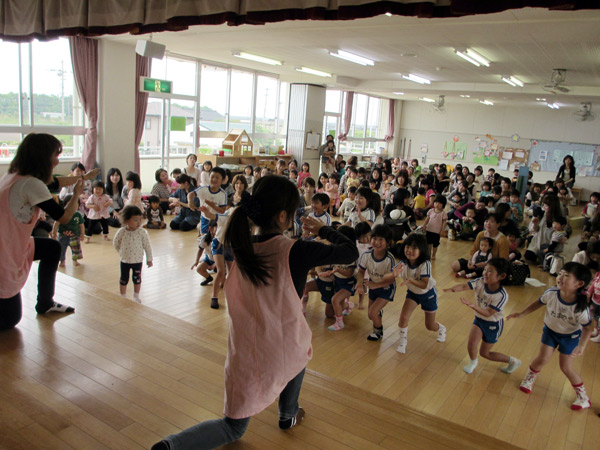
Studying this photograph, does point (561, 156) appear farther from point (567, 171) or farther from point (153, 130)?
point (153, 130)

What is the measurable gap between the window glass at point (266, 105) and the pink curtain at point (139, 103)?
4.40 meters

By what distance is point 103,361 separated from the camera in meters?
2.84

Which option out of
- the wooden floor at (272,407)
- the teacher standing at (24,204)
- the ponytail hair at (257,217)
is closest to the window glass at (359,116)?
the wooden floor at (272,407)

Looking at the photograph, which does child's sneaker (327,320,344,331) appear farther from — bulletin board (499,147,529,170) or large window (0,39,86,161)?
bulletin board (499,147,529,170)

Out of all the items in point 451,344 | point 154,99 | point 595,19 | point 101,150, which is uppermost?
point 595,19

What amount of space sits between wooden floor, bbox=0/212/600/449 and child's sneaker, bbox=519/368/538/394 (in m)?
0.07

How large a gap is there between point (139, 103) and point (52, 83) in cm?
169

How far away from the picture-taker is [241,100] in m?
13.3

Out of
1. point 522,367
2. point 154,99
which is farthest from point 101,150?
point 522,367

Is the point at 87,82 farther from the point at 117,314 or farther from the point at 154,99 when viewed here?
the point at 117,314

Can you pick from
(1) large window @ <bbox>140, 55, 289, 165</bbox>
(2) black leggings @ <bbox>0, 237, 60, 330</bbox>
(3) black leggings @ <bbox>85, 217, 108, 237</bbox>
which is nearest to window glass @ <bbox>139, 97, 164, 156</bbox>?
(1) large window @ <bbox>140, 55, 289, 165</bbox>

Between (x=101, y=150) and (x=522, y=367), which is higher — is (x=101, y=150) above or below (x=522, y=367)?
above

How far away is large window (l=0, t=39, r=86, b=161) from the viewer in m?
8.02

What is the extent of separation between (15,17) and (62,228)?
2.47 metres
